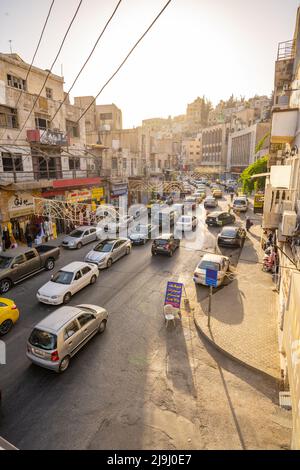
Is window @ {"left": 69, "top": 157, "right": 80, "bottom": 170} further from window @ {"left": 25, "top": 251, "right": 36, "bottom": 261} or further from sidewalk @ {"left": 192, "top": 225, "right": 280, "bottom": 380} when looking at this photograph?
sidewalk @ {"left": 192, "top": 225, "right": 280, "bottom": 380}

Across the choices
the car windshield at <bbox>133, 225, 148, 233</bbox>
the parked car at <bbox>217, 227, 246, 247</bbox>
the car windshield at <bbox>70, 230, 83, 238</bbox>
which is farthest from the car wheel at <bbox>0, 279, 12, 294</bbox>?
the parked car at <bbox>217, 227, 246, 247</bbox>

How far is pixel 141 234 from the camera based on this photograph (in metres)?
22.7

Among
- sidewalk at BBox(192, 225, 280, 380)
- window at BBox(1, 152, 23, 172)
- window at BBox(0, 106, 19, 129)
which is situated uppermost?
window at BBox(0, 106, 19, 129)

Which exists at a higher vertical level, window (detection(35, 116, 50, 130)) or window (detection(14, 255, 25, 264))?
window (detection(35, 116, 50, 130))

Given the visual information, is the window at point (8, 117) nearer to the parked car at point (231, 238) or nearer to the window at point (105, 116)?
the parked car at point (231, 238)

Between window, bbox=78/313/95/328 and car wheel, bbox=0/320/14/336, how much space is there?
11.3ft

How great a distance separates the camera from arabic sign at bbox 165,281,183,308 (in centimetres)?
1133

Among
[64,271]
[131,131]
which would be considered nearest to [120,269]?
[64,271]

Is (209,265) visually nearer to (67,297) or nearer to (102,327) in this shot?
(102,327)

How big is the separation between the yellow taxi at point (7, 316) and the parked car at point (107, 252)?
21.4 feet

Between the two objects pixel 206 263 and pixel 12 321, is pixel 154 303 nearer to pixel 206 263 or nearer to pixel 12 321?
pixel 206 263

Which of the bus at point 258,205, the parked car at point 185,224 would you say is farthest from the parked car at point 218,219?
the bus at point 258,205

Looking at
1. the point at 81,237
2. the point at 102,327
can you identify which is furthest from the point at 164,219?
the point at 102,327
